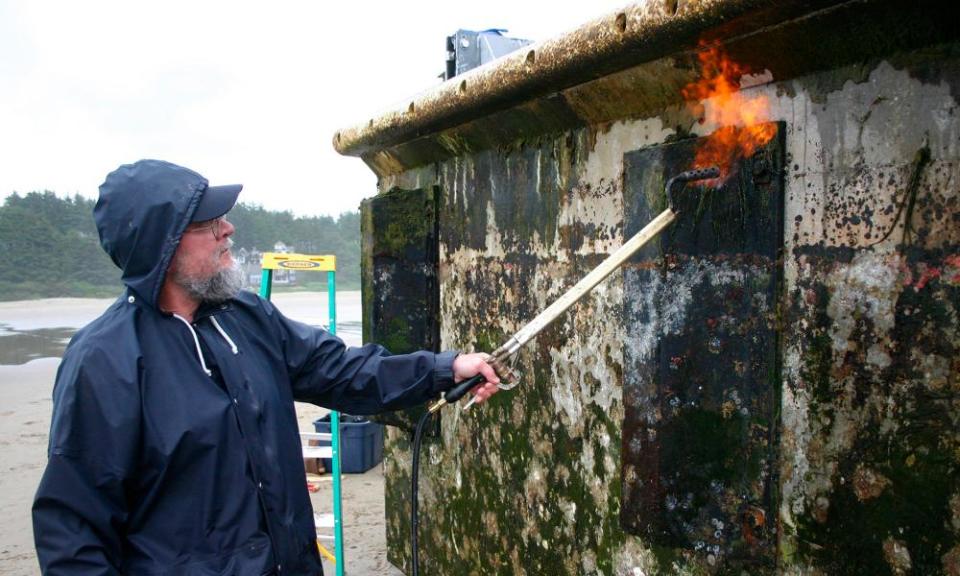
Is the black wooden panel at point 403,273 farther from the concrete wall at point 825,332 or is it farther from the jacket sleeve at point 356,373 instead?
the jacket sleeve at point 356,373

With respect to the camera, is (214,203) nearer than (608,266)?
No

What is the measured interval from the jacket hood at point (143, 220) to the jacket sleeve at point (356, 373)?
2.04 ft

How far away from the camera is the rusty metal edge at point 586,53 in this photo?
185cm

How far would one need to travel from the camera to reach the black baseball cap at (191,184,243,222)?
222 cm

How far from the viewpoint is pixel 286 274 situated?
5206cm

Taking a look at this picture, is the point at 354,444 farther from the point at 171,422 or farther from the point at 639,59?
the point at 639,59

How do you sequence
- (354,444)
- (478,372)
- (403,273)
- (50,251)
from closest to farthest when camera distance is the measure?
(478,372)
(403,273)
(354,444)
(50,251)

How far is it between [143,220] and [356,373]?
998mm

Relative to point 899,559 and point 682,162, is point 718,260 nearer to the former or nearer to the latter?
point 682,162

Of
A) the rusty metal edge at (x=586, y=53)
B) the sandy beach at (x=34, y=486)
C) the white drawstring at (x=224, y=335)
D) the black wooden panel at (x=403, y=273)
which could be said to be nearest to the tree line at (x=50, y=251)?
the sandy beach at (x=34, y=486)

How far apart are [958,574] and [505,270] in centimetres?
203

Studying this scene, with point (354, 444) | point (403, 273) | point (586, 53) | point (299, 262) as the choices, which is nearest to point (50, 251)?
point (354, 444)

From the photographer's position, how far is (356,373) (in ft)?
9.02

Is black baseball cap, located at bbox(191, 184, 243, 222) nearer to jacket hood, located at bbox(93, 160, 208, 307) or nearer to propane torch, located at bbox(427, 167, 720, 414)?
jacket hood, located at bbox(93, 160, 208, 307)
